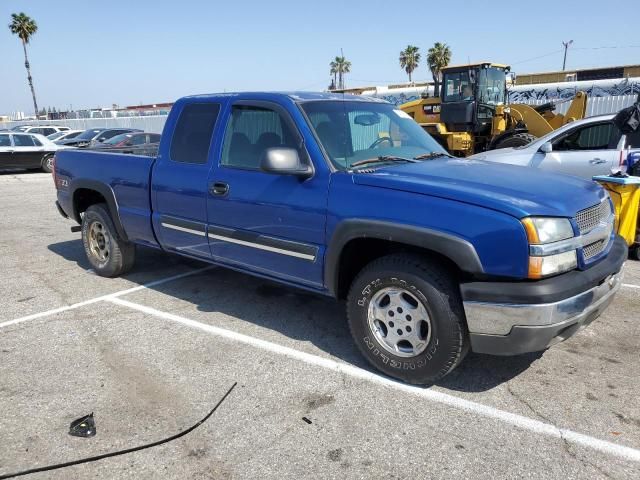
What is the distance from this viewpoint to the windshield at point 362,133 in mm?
3789

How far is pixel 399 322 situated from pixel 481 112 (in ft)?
38.7

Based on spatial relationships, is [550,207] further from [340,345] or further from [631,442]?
[340,345]

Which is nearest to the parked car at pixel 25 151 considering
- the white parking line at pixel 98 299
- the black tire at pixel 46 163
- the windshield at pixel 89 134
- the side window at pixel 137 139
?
the black tire at pixel 46 163

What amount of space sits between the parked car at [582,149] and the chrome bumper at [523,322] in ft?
15.5

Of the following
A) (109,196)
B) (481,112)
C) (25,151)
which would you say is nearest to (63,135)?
(25,151)

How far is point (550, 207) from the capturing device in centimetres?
301

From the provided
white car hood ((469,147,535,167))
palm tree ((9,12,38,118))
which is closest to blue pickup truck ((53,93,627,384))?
white car hood ((469,147,535,167))

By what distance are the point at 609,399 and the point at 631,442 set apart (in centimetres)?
45

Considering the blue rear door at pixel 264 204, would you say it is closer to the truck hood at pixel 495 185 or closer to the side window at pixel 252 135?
the side window at pixel 252 135

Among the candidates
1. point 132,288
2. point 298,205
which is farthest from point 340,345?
point 132,288

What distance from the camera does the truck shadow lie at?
142 inches

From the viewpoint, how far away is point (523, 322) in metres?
2.89

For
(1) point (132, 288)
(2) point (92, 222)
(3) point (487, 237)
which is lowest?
(1) point (132, 288)

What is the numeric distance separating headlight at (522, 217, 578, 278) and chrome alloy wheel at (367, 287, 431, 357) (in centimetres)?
72
